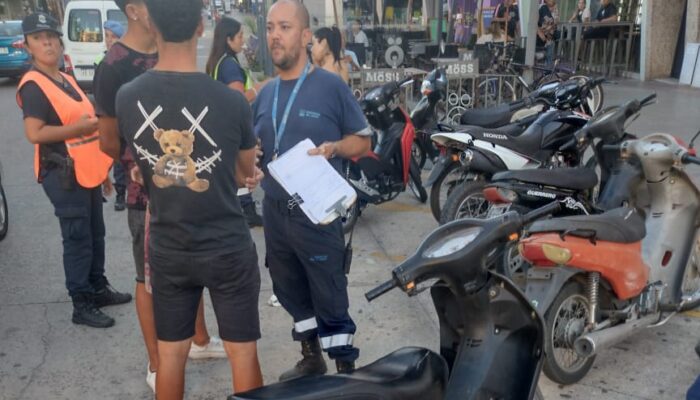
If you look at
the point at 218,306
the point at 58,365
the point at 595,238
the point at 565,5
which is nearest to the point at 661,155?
the point at 595,238

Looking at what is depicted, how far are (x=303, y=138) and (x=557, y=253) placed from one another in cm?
132

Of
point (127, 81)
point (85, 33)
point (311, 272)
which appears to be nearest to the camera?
point (127, 81)

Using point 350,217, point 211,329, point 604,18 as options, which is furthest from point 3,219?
point 604,18

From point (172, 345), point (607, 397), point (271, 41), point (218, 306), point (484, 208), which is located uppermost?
point (271, 41)

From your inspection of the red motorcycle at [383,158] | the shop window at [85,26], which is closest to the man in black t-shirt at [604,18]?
the red motorcycle at [383,158]

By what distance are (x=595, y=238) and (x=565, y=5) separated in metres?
18.6

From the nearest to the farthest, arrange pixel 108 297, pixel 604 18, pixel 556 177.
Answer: pixel 556 177
pixel 108 297
pixel 604 18

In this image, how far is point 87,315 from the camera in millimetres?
4047

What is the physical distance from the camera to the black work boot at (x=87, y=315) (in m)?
4.02

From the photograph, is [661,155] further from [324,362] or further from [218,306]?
[218,306]

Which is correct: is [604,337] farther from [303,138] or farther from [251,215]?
[251,215]

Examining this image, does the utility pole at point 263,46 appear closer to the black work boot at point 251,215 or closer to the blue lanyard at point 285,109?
the black work boot at point 251,215

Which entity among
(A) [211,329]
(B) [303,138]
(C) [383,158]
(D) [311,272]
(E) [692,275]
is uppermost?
(B) [303,138]

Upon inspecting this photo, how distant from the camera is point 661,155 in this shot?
3564mm
